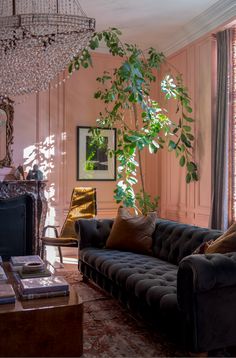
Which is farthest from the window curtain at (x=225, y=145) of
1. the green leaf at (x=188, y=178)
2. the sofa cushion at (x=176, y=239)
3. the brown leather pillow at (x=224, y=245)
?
the brown leather pillow at (x=224, y=245)

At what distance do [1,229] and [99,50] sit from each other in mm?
2751

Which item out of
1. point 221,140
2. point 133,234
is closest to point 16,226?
point 133,234

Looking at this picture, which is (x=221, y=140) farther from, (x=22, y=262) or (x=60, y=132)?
(x=22, y=262)

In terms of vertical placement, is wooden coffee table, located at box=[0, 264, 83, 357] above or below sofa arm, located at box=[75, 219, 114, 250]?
below

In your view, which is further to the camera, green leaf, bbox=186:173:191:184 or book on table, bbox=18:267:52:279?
green leaf, bbox=186:173:191:184

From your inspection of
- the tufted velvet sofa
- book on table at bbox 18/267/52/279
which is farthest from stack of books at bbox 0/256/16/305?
the tufted velvet sofa

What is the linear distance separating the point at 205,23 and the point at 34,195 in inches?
113

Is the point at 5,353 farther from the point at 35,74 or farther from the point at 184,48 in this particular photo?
the point at 184,48

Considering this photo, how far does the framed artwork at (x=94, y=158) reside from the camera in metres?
5.37

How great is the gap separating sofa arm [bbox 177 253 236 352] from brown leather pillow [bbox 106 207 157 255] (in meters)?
1.41

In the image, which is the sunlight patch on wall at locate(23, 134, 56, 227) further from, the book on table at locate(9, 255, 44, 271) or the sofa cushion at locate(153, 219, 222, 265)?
the book on table at locate(9, 255, 44, 271)

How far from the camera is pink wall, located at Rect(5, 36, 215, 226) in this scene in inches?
187

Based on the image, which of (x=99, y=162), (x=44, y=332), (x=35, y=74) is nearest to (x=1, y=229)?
(x=99, y=162)

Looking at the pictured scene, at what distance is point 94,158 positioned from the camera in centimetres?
544
